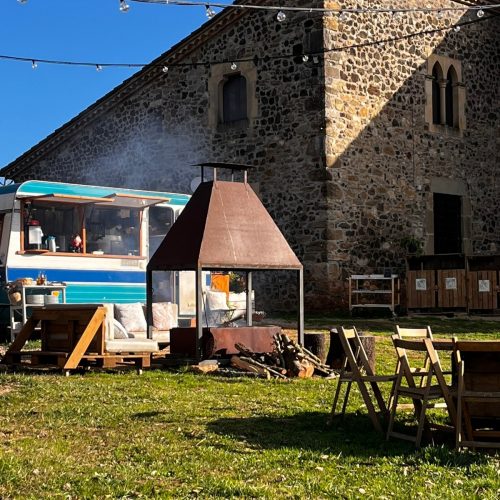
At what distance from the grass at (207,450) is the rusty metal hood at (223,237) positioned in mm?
2032

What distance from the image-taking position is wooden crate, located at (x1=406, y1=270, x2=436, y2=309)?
20.5 m

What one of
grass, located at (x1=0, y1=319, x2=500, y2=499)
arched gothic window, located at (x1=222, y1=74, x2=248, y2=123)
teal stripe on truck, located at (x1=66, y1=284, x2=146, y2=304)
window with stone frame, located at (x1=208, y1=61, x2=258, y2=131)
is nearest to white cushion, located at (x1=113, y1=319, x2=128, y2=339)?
teal stripe on truck, located at (x1=66, y1=284, x2=146, y2=304)

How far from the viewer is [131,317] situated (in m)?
14.5

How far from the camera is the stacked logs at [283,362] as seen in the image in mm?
11242

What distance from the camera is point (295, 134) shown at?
21.7 meters

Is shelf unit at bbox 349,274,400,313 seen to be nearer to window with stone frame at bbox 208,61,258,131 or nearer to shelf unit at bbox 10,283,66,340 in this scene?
window with stone frame at bbox 208,61,258,131

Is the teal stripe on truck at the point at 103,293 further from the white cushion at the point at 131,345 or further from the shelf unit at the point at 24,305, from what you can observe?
the white cushion at the point at 131,345

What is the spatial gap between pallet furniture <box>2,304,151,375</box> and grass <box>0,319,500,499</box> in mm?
1266

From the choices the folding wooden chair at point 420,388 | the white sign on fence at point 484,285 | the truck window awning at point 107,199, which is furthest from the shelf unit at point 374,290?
the folding wooden chair at point 420,388

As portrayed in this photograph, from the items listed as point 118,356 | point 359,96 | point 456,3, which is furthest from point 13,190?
point 456,3

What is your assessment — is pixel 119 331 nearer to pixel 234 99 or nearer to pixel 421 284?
pixel 421 284

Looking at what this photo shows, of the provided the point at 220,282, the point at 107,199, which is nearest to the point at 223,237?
the point at 107,199

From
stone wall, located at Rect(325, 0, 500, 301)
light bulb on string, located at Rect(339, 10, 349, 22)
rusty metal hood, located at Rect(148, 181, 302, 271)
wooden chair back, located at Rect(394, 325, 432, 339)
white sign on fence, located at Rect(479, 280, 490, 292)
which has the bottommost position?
wooden chair back, located at Rect(394, 325, 432, 339)

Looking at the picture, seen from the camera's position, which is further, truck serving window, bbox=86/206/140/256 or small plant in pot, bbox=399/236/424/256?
small plant in pot, bbox=399/236/424/256
